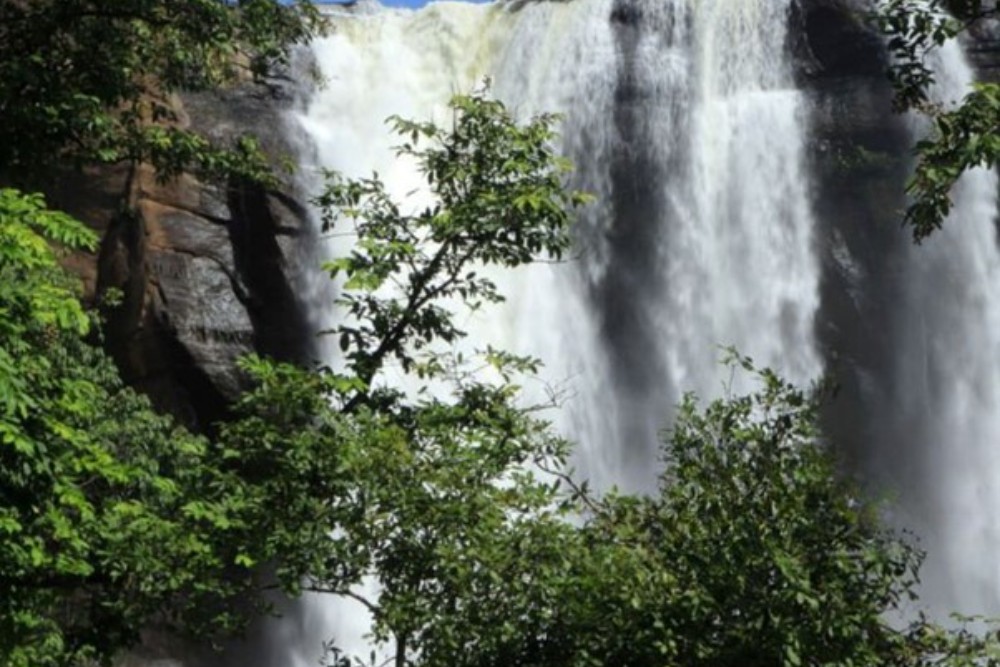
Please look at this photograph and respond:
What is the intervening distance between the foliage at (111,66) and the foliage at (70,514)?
4.27 ft

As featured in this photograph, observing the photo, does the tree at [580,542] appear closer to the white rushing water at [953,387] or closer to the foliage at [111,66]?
the foliage at [111,66]

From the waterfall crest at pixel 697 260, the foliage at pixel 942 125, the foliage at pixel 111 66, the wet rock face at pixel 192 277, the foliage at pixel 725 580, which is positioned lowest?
the foliage at pixel 725 580

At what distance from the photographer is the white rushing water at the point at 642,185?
2539 cm

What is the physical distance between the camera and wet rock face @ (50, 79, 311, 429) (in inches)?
902

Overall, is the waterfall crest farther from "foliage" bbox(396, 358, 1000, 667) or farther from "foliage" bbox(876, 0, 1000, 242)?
"foliage" bbox(396, 358, 1000, 667)

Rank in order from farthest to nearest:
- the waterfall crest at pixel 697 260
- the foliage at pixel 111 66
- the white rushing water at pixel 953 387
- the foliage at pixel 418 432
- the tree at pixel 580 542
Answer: the waterfall crest at pixel 697 260 → the white rushing water at pixel 953 387 → the foliage at pixel 111 66 → the foliage at pixel 418 432 → the tree at pixel 580 542

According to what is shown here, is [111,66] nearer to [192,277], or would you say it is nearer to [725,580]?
[725,580]

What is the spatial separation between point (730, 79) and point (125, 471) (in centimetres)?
2039

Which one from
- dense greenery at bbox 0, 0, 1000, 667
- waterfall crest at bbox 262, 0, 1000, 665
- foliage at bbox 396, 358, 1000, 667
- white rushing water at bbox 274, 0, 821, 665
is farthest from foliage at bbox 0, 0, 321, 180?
white rushing water at bbox 274, 0, 821, 665

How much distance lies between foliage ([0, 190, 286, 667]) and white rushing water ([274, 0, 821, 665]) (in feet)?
45.8

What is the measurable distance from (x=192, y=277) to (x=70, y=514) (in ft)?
41.3

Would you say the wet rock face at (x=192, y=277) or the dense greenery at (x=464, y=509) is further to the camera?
the wet rock face at (x=192, y=277)

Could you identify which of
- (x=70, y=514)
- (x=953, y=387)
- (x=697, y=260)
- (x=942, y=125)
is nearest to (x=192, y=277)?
(x=697, y=260)

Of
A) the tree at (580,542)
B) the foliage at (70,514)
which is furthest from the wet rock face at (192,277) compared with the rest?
the tree at (580,542)
